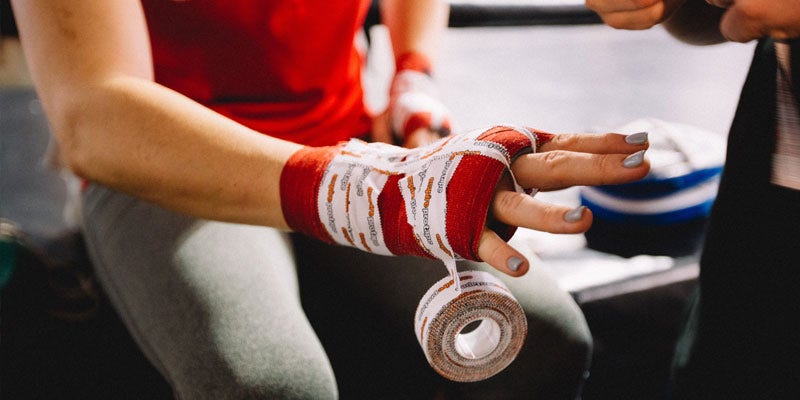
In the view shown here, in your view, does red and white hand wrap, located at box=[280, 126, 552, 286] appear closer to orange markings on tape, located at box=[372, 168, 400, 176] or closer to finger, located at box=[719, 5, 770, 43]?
orange markings on tape, located at box=[372, 168, 400, 176]

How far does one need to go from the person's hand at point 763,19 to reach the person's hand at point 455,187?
0.41ft

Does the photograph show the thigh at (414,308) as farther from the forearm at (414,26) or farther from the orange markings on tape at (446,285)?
the forearm at (414,26)

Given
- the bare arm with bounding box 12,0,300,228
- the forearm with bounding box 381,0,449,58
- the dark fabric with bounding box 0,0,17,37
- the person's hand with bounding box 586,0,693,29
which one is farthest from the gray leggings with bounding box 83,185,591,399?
the dark fabric with bounding box 0,0,17,37

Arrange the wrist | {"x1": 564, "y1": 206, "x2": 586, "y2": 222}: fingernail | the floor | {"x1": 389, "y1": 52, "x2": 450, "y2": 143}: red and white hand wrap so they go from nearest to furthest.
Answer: {"x1": 564, "y1": 206, "x2": 586, "y2": 222}: fingernail
{"x1": 389, "y1": 52, "x2": 450, "y2": 143}: red and white hand wrap
the wrist
the floor

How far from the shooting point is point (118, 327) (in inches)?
48.3

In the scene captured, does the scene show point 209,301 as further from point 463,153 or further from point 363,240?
point 463,153

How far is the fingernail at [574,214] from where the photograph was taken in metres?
0.41

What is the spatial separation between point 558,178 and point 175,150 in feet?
1.25

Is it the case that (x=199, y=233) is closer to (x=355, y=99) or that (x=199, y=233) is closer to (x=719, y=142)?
(x=355, y=99)

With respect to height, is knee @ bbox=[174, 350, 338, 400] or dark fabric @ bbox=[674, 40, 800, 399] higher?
dark fabric @ bbox=[674, 40, 800, 399]

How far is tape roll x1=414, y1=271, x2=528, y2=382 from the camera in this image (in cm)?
48

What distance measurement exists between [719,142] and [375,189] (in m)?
1.21

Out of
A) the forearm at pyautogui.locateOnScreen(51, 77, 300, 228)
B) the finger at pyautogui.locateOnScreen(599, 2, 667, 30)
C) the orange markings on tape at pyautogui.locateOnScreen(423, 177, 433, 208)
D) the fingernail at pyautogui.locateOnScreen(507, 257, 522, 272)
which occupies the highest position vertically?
the finger at pyautogui.locateOnScreen(599, 2, 667, 30)

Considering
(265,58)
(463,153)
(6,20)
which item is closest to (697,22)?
(463,153)
